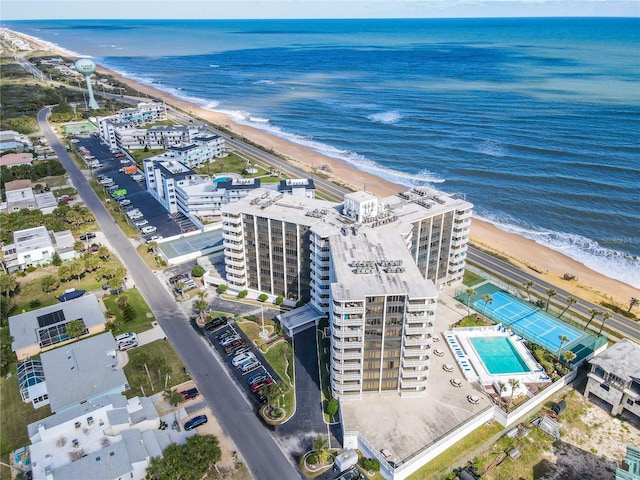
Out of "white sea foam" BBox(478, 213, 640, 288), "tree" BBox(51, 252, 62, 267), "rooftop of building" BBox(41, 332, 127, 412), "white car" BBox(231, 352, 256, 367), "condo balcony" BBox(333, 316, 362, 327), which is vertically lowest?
"white sea foam" BBox(478, 213, 640, 288)

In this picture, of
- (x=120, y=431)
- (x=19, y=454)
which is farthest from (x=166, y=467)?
(x=19, y=454)

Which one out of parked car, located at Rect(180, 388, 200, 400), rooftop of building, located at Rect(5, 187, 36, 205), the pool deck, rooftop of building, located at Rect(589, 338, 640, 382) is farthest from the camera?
rooftop of building, located at Rect(5, 187, 36, 205)

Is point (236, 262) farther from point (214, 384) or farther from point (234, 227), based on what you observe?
point (214, 384)

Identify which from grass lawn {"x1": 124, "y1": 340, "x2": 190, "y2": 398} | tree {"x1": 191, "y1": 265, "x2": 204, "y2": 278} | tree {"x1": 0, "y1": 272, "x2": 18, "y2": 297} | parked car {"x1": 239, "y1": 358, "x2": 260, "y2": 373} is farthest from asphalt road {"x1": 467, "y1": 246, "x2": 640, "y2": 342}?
tree {"x1": 0, "y1": 272, "x2": 18, "y2": 297}

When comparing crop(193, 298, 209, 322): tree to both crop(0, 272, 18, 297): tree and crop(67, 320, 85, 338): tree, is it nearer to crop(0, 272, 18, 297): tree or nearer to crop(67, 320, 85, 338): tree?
crop(67, 320, 85, 338): tree

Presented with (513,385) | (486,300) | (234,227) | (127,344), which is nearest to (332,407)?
(513,385)

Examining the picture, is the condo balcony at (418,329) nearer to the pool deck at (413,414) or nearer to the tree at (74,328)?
the pool deck at (413,414)

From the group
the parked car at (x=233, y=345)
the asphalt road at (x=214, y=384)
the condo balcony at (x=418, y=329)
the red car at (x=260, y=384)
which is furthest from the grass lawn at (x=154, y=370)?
the condo balcony at (x=418, y=329)
